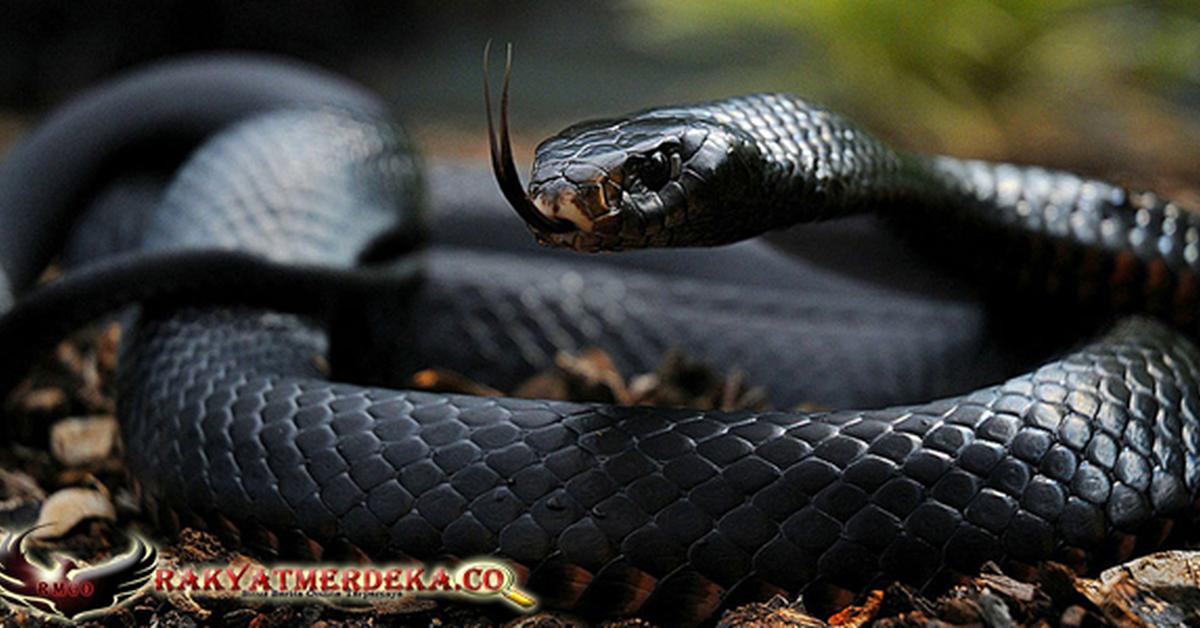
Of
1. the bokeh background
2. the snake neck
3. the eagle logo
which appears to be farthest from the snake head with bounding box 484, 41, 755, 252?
the bokeh background

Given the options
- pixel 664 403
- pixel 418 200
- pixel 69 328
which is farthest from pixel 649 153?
pixel 418 200

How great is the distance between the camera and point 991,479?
2.05 m

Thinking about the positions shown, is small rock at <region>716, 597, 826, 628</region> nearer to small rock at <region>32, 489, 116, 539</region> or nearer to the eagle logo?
the eagle logo

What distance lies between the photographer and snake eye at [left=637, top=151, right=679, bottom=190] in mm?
2107

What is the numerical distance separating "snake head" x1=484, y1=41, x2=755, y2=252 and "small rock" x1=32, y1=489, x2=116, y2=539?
51.1 inches

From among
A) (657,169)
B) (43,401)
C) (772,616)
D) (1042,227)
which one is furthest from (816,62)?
(772,616)

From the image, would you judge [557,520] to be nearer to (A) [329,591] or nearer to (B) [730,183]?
(A) [329,591]

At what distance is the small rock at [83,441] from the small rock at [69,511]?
0.30 meters

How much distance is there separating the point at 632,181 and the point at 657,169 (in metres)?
0.06

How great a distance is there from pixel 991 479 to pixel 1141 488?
0.31m

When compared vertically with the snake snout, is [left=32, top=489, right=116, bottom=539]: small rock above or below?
below

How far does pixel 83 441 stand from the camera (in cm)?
315

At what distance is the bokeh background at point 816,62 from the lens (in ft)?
20.4

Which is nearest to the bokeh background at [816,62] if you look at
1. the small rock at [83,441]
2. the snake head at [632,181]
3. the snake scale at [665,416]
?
the snake scale at [665,416]
